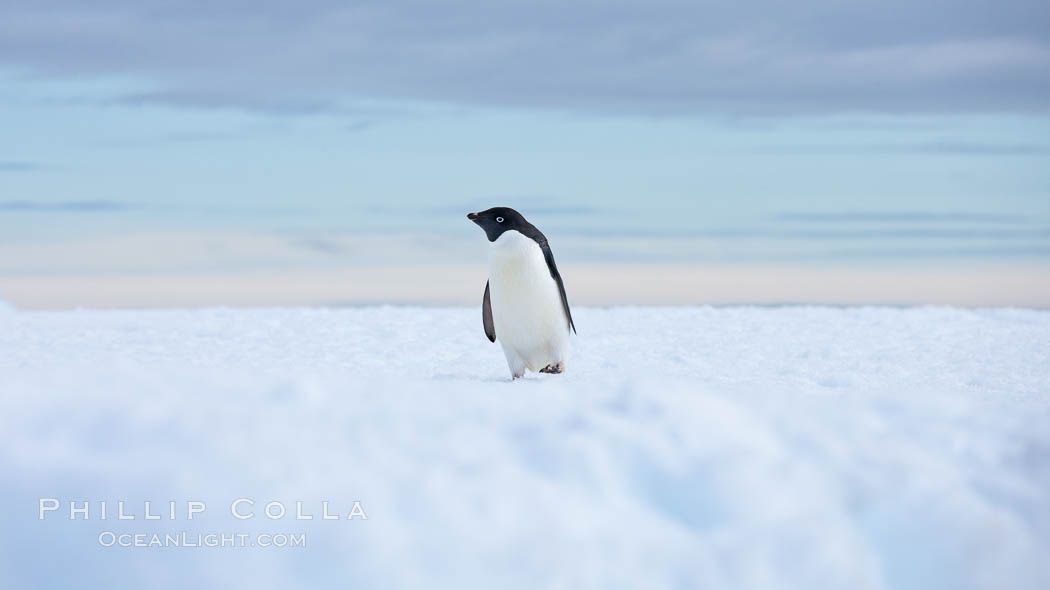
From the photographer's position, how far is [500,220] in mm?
5371

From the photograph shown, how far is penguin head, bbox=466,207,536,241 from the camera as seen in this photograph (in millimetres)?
5359

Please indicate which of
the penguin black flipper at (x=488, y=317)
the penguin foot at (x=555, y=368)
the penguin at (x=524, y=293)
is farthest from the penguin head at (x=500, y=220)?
the penguin foot at (x=555, y=368)

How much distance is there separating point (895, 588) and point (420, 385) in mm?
1929

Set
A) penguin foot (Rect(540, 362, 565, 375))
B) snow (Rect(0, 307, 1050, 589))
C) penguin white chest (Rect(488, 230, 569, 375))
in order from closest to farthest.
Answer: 1. snow (Rect(0, 307, 1050, 589))
2. penguin white chest (Rect(488, 230, 569, 375))
3. penguin foot (Rect(540, 362, 565, 375))

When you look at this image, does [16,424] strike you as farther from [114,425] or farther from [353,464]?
[353,464]

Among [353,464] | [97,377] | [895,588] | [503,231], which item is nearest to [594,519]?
[353,464]

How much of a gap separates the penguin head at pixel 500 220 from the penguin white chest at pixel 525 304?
55 millimetres

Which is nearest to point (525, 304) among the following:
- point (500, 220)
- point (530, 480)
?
point (500, 220)

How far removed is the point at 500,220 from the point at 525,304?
19.7 inches

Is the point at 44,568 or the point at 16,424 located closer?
the point at 44,568

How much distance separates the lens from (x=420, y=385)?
391 centimetres

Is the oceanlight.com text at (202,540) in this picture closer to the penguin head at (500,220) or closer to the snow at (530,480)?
the snow at (530,480)

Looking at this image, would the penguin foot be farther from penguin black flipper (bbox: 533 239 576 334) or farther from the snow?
the snow

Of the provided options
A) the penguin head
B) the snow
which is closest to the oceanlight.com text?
the snow
